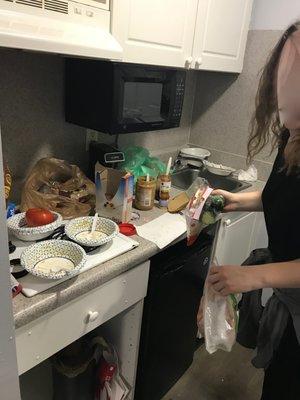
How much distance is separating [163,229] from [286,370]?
0.62 m

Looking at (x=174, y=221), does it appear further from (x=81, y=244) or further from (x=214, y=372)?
(x=214, y=372)

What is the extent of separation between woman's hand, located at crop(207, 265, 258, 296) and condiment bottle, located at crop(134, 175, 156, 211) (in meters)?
0.54

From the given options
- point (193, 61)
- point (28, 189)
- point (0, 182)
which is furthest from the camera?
point (193, 61)

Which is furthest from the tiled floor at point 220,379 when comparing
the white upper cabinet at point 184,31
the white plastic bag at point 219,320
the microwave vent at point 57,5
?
the microwave vent at point 57,5

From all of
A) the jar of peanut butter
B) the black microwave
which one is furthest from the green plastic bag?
the black microwave

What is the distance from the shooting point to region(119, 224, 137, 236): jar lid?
122 cm

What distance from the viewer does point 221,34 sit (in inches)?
65.3

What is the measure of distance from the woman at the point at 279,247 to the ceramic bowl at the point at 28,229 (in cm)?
53

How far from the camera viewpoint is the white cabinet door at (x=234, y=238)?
5.59 ft

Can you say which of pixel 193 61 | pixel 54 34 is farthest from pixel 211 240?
pixel 54 34

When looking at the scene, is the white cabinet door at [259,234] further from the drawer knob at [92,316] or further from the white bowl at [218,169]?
the drawer knob at [92,316]

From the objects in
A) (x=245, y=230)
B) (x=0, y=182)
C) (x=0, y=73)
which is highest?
(x=0, y=73)

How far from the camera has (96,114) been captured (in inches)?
52.0

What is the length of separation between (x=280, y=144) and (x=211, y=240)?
605 millimetres
